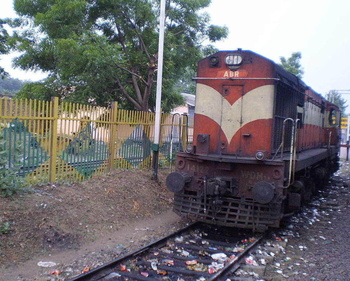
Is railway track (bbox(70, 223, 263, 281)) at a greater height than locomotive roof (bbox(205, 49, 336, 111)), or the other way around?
locomotive roof (bbox(205, 49, 336, 111))

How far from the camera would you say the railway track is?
5.20 meters

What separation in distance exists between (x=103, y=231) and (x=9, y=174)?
6.65 feet

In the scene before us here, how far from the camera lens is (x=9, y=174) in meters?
6.95

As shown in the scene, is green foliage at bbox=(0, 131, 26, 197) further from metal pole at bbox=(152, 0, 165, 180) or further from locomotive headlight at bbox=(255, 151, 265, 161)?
locomotive headlight at bbox=(255, 151, 265, 161)

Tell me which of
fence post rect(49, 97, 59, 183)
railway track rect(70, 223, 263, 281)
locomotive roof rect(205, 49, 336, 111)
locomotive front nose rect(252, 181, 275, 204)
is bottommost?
railway track rect(70, 223, 263, 281)

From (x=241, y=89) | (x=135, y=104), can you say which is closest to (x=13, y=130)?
(x=241, y=89)

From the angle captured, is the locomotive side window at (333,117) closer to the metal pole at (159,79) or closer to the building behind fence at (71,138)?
the building behind fence at (71,138)

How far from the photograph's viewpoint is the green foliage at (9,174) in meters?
6.79

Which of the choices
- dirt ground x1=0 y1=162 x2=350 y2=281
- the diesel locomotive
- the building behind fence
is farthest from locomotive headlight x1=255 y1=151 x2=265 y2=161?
the building behind fence

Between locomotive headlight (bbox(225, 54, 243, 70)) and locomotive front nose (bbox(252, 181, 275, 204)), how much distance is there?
2422 mm

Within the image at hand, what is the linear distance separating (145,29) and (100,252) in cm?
1007

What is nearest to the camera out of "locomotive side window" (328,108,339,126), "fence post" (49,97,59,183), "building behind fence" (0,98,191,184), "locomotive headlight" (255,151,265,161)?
"locomotive headlight" (255,151,265,161)

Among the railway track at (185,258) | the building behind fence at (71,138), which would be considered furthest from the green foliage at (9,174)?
the railway track at (185,258)

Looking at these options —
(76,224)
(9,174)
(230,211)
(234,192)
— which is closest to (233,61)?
(234,192)
